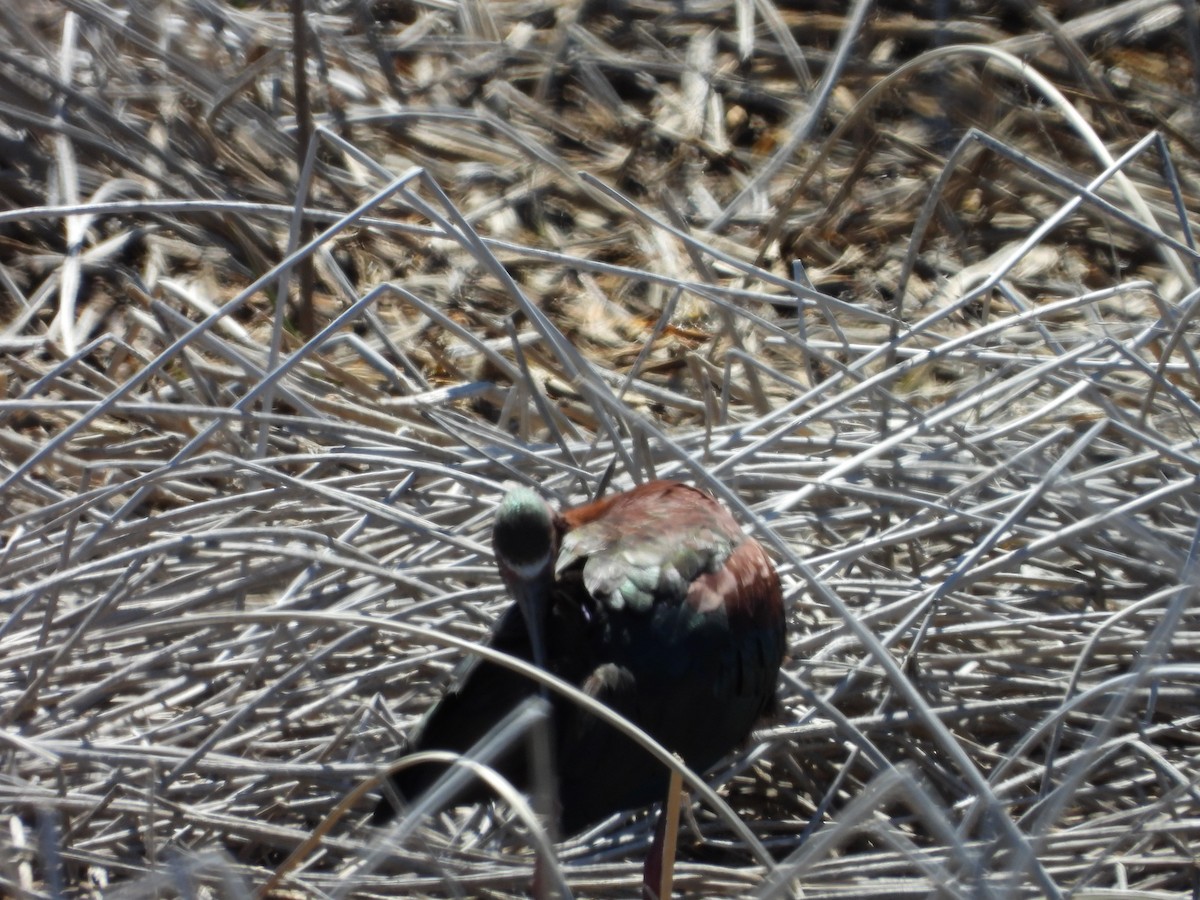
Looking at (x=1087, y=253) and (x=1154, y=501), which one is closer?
(x=1154, y=501)

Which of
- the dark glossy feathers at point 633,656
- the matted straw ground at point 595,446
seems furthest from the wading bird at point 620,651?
the matted straw ground at point 595,446

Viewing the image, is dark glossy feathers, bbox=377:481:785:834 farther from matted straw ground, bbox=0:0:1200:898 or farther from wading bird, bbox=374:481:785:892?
matted straw ground, bbox=0:0:1200:898

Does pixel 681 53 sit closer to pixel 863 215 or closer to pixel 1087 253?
pixel 863 215

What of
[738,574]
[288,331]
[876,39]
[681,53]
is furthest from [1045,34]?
[738,574]

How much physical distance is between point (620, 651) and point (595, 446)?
871mm

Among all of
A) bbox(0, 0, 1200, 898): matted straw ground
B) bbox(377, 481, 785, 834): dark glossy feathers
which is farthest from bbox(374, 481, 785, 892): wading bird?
bbox(0, 0, 1200, 898): matted straw ground

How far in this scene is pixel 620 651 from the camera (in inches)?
86.6

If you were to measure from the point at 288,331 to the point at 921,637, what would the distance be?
7.30 ft

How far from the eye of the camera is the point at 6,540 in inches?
122

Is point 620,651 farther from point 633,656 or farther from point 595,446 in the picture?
point 595,446

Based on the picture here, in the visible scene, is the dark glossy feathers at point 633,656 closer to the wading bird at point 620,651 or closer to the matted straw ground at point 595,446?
the wading bird at point 620,651

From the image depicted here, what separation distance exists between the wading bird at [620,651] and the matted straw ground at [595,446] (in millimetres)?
176

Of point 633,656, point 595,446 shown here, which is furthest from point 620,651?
point 595,446

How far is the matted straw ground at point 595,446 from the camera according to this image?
232 centimetres
